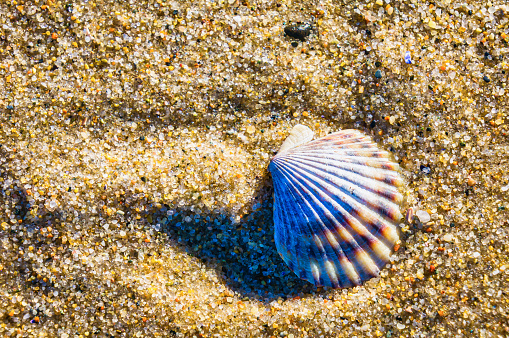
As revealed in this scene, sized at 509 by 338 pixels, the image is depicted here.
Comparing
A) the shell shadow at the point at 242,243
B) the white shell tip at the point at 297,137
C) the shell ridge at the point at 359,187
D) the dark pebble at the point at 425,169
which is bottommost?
the shell shadow at the point at 242,243

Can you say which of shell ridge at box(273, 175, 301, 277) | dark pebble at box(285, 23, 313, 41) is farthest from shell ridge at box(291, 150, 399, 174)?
dark pebble at box(285, 23, 313, 41)

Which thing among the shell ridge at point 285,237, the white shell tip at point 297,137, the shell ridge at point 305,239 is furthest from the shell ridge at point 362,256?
the white shell tip at point 297,137

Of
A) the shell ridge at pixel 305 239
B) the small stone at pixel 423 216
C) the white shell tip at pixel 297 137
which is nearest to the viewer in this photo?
the shell ridge at pixel 305 239

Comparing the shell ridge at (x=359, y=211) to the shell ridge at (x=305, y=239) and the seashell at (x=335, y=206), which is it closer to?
the seashell at (x=335, y=206)

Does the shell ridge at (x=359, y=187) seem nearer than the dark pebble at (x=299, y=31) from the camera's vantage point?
Yes

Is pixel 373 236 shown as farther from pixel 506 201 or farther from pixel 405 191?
pixel 506 201

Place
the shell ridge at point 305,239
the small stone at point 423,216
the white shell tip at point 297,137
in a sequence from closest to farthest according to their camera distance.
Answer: the shell ridge at point 305,239, the white shell tip at point 297,137, the small stone at point 423,216

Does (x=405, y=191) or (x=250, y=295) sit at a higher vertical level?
(x=405, y=191)

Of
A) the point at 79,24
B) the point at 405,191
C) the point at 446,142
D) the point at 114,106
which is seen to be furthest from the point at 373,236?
the point at 79,24
